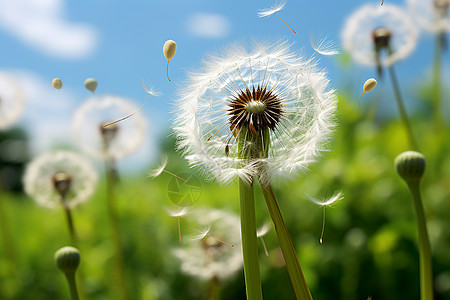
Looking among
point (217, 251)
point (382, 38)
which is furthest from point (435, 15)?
point (217, 251)

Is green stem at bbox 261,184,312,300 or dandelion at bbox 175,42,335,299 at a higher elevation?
dandelion at bbox 175,42,335,299

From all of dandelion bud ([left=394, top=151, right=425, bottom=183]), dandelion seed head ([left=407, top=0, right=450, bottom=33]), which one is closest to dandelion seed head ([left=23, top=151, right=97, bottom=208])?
dandelion bud ([left=394, top=151, right=425, bottom=183])

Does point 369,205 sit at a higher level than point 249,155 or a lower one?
lower

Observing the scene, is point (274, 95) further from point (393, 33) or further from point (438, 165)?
point (438, 165)

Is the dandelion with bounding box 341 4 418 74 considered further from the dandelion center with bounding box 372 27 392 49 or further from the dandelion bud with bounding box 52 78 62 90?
the dandelion bud with bounding box 52 78 62 90

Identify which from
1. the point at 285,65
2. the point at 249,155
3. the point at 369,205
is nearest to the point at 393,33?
the point at 369,205
